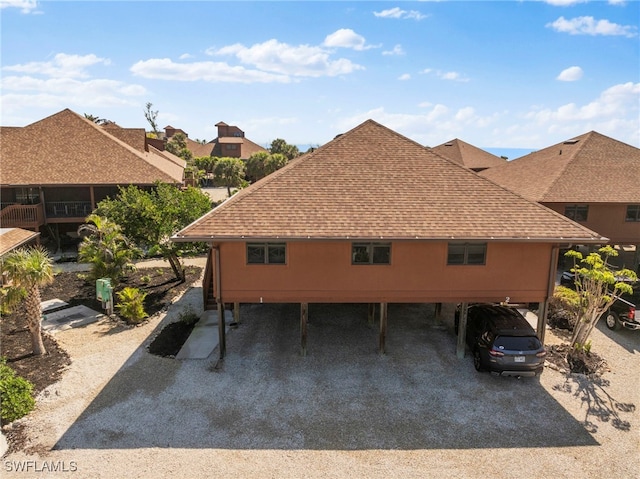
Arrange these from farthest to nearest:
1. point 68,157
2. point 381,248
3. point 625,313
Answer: point 68,157
point 625,313
point 381,248

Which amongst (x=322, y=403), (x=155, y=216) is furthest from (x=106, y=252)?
(x=322, y=403)

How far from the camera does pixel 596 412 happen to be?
11.6 metres

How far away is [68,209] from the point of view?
27.8 metres

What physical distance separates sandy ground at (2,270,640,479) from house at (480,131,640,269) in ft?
35.4

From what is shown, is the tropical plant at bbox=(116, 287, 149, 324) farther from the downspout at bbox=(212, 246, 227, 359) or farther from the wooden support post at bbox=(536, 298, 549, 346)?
the wooden support post at bbox=(536, 298, 549, 346)

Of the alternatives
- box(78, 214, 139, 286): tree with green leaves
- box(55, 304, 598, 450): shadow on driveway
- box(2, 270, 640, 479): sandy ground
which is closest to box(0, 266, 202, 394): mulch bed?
box(2, 270, 640, 479): sandy ground

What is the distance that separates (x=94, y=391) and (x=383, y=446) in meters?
8.44

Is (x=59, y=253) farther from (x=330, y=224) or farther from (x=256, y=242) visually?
(x=330, y=224)

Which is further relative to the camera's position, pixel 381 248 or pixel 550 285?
pixel 550 285

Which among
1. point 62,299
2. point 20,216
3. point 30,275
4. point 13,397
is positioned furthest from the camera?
point 20,216

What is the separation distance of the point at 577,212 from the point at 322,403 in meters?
20.8

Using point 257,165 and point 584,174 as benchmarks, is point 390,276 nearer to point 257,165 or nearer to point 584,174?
point 584,174

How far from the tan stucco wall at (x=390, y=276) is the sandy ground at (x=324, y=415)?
233cm

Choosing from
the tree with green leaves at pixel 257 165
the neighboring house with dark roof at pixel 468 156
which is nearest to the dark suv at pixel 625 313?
the neighboring house with dark roof at pixel 468 156
